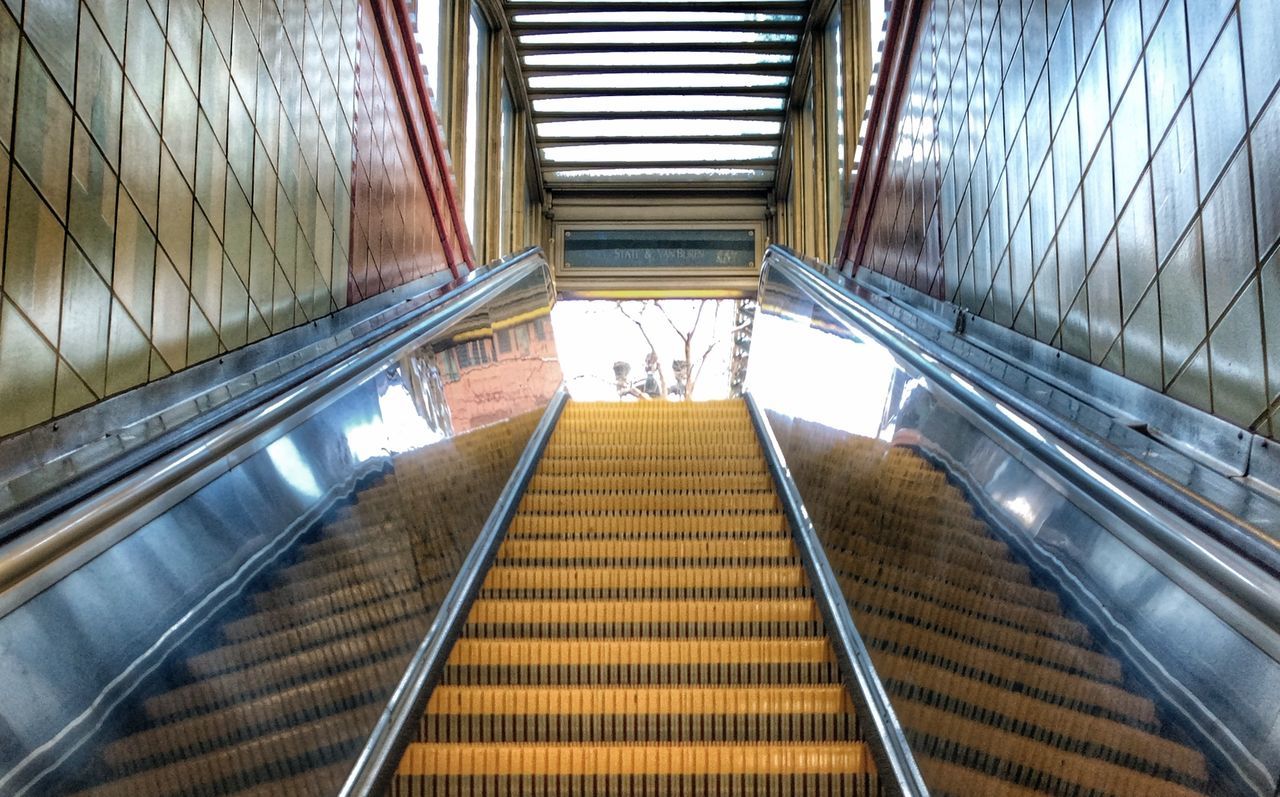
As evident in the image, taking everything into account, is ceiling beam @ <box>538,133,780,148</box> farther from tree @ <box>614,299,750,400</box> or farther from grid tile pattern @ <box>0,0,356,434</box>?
grid tile pattern @ <box>0,0,356,434</box>

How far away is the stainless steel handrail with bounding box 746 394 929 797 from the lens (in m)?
2.33

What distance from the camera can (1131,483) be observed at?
5.00ft

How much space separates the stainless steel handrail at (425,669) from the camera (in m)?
2.39

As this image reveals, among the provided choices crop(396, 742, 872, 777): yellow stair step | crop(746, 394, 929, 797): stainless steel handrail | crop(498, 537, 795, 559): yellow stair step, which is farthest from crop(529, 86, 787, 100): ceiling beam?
crop(396, 742, 872, 777): yellow stair step

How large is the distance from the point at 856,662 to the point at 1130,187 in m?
1.54

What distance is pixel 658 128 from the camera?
42.5 feet

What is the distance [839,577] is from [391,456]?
53.3 inches

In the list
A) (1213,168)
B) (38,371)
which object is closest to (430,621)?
(38,371)

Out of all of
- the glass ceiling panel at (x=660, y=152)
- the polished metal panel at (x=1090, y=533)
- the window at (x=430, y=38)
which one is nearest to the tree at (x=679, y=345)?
the glass ceiling panel at (x=660, y=152)

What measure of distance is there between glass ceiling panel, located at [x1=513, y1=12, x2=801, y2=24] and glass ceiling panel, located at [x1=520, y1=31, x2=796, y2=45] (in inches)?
10.4

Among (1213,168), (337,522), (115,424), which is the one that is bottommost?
(337,522)

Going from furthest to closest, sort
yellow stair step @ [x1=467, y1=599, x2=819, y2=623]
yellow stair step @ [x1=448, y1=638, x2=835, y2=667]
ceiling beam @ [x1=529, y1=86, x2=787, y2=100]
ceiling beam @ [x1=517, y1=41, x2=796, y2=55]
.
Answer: ceiling beam @ [x1=529, y1=86, x2=787, y2=100]
ceiling beam @ [x1=517, y1=41, x2=796, y2=55]
yellow stair step @ [x1=467, y1=599, x2=819, y2=623]
yellow stair step @ [x1=448, y1=638, x2=835, y2=667]

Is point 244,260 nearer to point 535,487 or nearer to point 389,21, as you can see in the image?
point 535,487

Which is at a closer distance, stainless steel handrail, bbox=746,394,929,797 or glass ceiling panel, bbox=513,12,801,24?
stainless steel handrail, bbox=746,394,929,797
